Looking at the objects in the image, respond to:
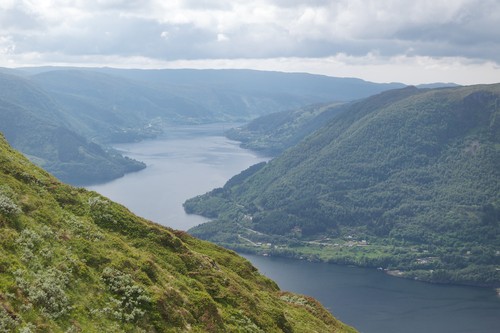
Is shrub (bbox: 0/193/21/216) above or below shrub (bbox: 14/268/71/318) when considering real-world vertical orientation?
above

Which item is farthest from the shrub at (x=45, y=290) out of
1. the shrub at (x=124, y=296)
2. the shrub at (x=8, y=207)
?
the shrub at (x=8, y=207)

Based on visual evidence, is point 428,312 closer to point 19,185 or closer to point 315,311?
point 315,311

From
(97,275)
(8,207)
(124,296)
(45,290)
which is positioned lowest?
(124,296)

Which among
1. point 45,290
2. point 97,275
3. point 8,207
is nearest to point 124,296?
point 97,275

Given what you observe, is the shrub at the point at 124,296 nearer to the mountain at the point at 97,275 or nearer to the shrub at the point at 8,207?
the mountain at the point at 97,275

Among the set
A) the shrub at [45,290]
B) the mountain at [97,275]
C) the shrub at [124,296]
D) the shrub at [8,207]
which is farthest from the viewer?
the shrub at [8,207]

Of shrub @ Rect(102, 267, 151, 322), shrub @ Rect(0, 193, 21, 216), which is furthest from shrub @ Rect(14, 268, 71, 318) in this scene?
shrub @ Rect(0, 193, 21, 216)

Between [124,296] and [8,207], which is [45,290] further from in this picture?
[8,207]

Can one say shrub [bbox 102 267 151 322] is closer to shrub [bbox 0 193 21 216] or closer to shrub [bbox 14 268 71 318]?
shrub [bbox 14 268 71 318]
